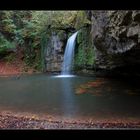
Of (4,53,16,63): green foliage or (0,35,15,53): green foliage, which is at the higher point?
(0,35,15,53): green foliage

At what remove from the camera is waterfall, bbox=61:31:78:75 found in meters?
21.2

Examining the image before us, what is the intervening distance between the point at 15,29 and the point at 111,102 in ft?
56.3

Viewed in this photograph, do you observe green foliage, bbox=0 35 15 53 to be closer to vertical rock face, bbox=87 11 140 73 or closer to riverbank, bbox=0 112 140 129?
vertical rock face, bbox=87 11 140 73

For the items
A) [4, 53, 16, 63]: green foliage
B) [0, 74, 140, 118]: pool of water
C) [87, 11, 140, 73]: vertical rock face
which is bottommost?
[0, 74, 140, 118]: pool of water

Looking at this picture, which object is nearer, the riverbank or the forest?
the riverbank

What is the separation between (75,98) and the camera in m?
12.2

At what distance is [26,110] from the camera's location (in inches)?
409

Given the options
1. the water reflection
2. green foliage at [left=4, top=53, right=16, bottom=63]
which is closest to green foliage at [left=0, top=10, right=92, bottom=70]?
green foliage at [left=4, top=53, right=16, bottom=63]

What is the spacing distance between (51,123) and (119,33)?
3919 millimetres

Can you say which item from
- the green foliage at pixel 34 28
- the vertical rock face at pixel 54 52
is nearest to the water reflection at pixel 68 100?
the green foliage at pixel 34 28

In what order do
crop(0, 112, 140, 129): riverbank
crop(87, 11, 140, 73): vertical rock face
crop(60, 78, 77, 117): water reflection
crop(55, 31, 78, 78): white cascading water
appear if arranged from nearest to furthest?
crop(0, 112, 140, 129): riverbank, crop(87, 11, 140, 73): vertical rock face, crop(60, 78, 77, 117): water reflection, crop(55, 31, 78, 78): white cascading water

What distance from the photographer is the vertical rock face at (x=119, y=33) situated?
9164mm

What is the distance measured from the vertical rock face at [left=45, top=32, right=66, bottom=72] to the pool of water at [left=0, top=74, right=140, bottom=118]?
564 cm
